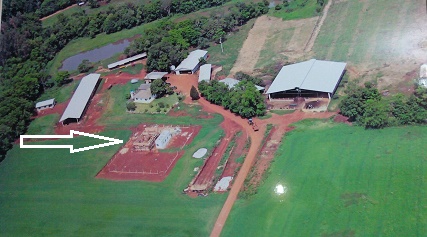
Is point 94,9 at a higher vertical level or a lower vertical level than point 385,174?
higher

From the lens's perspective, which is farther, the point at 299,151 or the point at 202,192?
the point at 299,151

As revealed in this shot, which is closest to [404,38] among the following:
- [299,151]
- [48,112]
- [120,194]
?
[299,151]

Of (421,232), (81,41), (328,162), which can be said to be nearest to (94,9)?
(81,41)

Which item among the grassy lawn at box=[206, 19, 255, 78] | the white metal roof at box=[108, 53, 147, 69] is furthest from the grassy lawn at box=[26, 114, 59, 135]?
the grassy lawn at box=[206, 19, 255, 78]

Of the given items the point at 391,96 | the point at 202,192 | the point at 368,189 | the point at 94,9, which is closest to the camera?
the point at 368,189

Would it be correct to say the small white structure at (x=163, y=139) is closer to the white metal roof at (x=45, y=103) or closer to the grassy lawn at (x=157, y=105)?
the grassy lawn at (x=157, y=105)

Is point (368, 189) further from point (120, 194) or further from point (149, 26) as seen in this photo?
point (149, 26)

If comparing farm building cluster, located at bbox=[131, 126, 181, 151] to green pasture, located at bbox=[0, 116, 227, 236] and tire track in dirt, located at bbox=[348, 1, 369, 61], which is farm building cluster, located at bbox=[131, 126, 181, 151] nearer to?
green pasture, located at bbox=[0, 116, 227, 236]

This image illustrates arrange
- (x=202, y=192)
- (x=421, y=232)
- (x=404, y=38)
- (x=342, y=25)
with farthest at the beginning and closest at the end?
(x=342, y=25), (x=404, y=38), (x=202, y=192), (x=421, y=232)

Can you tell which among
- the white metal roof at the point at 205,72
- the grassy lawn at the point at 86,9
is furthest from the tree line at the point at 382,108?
the grassy lawn at the point at 86,9
